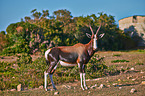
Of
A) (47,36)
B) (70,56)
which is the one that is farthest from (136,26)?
(70,56)

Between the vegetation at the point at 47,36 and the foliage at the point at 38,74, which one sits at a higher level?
the vegetation at the point at 47,36

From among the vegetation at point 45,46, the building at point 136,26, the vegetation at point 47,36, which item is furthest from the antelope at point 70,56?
the building at point 136,26

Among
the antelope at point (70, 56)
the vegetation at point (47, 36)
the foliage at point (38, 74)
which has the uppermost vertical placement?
the vegetation at point (47, 36)

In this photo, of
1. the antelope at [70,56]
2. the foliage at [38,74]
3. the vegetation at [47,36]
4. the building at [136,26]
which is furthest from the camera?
the building at [136,26]

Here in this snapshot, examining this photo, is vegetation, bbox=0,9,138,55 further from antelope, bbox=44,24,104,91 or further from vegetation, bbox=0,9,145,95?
antelope, bbox=44,24,104,91

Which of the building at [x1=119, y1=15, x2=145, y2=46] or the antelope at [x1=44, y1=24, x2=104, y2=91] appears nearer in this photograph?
the antelope at [x1=44, y1=24, x2=104, y2=91]

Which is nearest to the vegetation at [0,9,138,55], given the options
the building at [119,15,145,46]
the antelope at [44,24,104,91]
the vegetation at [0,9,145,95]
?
the vegetation at [0,9,145,95]

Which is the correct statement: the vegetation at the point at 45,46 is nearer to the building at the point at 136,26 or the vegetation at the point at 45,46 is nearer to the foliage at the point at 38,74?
Result: the foliage at the point at 38,74

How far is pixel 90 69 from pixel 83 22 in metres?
22.3

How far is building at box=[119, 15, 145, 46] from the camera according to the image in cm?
4452

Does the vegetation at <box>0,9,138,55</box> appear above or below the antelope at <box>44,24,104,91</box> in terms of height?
above

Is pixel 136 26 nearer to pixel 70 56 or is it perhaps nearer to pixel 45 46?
pixel 45 46

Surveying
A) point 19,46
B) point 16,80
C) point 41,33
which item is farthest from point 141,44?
point 16,80

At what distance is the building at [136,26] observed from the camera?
4452 centimetres
